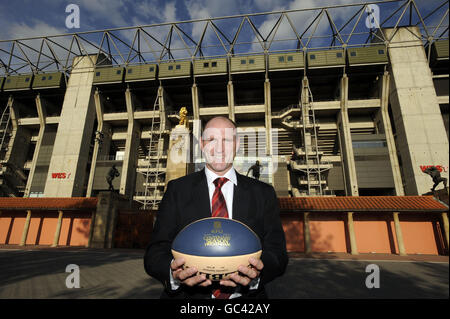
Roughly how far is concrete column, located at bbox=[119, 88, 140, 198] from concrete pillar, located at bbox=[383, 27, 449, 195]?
35600mm

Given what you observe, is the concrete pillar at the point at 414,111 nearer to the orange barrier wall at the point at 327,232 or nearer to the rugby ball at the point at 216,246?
the orange barrier wall at the point at 327,232

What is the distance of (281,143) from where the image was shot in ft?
108

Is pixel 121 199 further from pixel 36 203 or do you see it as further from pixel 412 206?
pixel 412 206

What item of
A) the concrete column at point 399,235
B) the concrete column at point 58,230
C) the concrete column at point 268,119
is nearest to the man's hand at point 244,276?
the concrete column at point 399,235

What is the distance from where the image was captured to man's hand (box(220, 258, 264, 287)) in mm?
2088

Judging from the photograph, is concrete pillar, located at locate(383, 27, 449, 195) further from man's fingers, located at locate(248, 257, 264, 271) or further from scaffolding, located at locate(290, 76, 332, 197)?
man's fingers, located at locate(248, 257, 264, 271)

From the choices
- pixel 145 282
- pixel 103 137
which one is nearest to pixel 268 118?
pixel 103 137

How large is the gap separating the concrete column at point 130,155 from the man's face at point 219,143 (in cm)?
3084

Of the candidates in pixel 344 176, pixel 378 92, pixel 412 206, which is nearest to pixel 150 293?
pixel 412 206

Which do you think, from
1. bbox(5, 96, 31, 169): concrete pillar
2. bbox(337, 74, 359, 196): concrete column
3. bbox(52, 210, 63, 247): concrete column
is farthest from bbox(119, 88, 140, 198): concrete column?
bbox(337, 74, 359, 196): concrete column

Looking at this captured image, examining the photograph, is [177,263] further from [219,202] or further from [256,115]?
[256,115]

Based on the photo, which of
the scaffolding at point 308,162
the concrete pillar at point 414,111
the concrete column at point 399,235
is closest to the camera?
the concrete column at point 399,235

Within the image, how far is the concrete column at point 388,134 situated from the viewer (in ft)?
82.2
